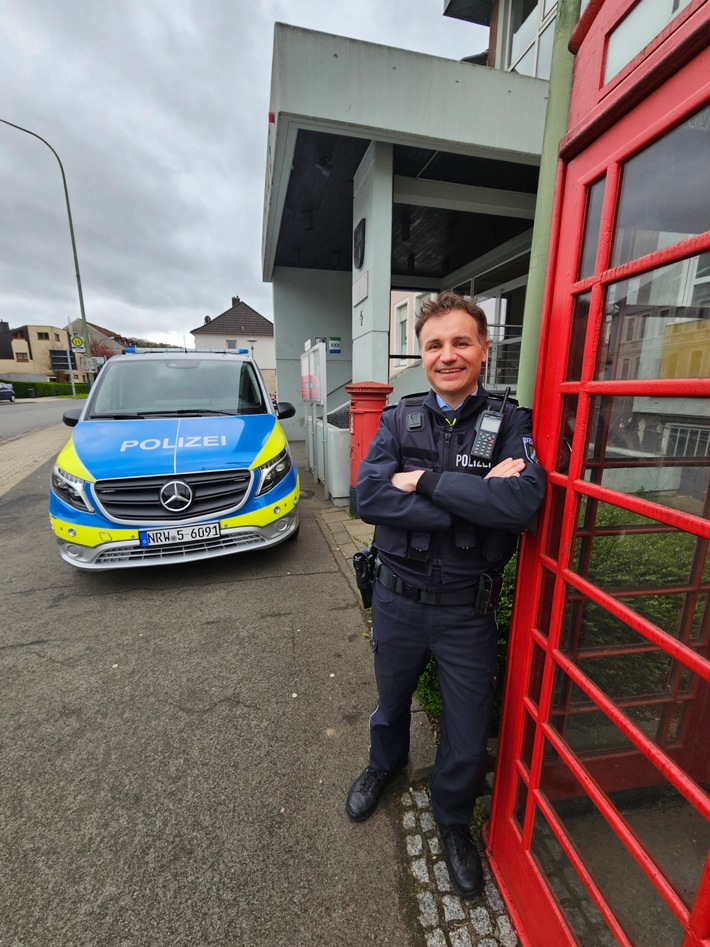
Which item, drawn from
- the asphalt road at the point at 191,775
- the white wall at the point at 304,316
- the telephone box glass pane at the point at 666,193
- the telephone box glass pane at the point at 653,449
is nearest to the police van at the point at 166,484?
the asphalt road at the point at 191,775

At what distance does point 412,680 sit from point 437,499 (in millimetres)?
768

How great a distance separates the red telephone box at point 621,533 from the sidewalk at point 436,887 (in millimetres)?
90

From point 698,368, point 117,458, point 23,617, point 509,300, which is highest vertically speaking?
point 509,300

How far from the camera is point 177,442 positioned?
365 centimetres

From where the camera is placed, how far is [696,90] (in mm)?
755

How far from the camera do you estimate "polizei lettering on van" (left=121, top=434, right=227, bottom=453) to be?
3.58m

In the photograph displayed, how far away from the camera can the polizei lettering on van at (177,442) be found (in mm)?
3582

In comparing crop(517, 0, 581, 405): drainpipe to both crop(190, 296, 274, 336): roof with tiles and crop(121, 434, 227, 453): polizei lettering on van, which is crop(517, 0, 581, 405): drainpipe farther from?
crop(190, 296, 274, 336): roof with tiles

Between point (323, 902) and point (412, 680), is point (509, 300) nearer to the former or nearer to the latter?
point (412, 680)

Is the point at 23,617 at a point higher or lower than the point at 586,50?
lower

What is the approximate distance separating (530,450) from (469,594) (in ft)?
1.75

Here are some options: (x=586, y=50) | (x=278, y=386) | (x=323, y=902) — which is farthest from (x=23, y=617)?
(x=278, y=386)

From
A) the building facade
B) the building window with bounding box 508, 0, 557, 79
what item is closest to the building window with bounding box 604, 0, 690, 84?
the building facade

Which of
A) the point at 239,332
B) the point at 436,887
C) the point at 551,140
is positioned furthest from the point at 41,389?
the point at 436,887
